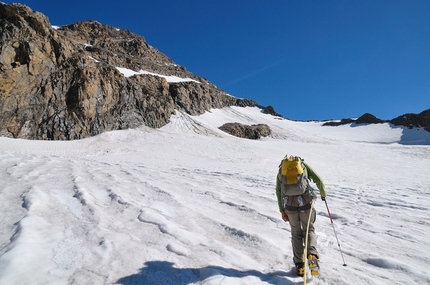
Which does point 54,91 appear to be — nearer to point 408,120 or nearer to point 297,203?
point 297,203

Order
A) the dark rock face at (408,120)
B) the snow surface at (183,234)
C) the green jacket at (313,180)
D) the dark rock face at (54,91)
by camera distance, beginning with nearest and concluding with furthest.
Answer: the snow surface at (183,234) < the green jacket at (313,180) < the dark rock face at (54,91) < the dark rock face at (408,120)

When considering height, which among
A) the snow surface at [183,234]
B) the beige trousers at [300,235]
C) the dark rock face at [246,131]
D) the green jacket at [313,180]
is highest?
the dark rock face at [246,131]

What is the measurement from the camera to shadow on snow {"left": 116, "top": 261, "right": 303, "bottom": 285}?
3.28m

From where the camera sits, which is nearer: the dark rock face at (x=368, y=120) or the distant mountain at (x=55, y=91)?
the distant mountain at (x=55, y=91)

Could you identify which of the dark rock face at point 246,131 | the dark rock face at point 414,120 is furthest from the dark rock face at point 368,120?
Result: the dark rock face at point 246,131

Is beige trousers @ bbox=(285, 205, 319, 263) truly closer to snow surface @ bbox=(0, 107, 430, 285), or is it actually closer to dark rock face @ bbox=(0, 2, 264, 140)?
snow surface @ bbox=(0, 107, 430, 285)

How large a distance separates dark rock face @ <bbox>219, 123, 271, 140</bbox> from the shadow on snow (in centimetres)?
5974

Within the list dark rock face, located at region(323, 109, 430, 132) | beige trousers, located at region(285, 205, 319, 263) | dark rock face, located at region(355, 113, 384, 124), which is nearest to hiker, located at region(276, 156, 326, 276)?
beige trousers, located at region(285, 205, 319, 263)

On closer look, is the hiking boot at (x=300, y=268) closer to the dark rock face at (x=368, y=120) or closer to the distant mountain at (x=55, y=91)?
the distant mountain at (x=55, y=91)

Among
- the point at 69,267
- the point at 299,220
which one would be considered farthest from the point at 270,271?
the point at 69,267

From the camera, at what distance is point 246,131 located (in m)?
64.9

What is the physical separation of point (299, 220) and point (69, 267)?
11.4 feet

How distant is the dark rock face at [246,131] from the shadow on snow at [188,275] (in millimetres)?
59737

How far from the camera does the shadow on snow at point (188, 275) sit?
328 centimetres
